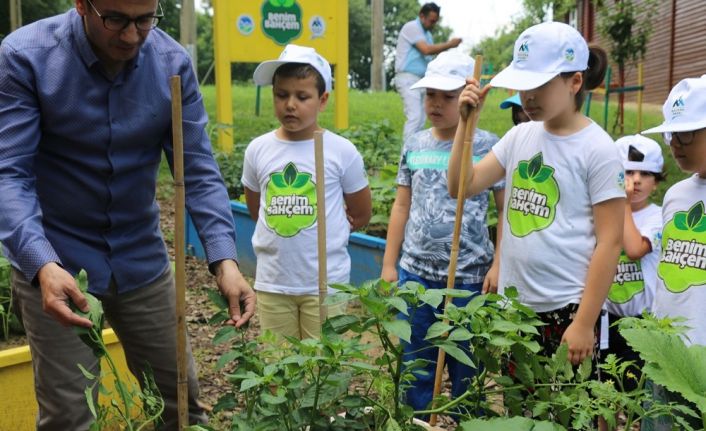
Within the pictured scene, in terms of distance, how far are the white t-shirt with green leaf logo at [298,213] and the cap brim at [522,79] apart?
0.95 meters

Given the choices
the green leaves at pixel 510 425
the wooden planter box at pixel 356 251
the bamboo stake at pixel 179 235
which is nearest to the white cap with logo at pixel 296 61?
the bamboo stake at pixel 179 235

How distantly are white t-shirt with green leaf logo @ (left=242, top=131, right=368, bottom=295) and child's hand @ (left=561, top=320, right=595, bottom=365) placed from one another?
38.7 inches

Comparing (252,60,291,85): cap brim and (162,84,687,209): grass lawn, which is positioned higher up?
(252,60,291,85): cap brim

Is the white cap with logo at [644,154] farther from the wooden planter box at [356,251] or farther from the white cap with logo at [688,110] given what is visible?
the wooden planter box at [356,251]

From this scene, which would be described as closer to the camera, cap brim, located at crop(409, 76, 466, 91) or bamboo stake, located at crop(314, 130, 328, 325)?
bamboo stake, located at crop(314, 130, 328, 325)

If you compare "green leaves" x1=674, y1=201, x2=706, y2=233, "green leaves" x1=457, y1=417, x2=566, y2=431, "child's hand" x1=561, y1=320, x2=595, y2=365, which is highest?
"green leaves" x1=674, y1=201, x2=706, y2=233

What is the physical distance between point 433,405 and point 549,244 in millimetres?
862

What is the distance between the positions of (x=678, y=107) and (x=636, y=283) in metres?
0.83

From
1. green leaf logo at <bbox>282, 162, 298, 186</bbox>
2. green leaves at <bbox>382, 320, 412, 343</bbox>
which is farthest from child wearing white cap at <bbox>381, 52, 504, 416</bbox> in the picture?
green leaves at <bbox>382, 320, 412, 343</bbox>

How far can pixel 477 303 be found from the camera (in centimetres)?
191

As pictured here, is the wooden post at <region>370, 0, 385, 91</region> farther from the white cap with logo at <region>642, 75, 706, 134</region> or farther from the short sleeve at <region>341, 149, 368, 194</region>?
the white cap with logo at <region>642, 75, 706, 134</region>

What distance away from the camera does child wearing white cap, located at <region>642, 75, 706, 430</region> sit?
8.72 ft

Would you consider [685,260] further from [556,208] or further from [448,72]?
[448,72]

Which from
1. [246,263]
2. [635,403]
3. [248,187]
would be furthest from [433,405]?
[246,263]
